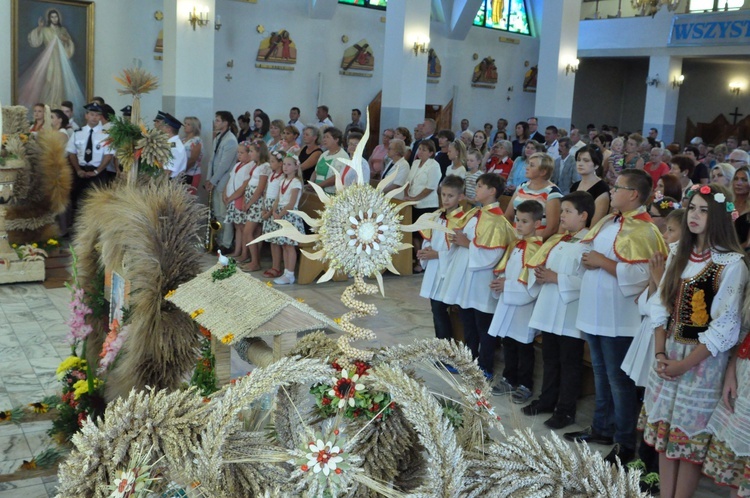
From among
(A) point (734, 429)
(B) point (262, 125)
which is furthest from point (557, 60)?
(A) point (734, 429)

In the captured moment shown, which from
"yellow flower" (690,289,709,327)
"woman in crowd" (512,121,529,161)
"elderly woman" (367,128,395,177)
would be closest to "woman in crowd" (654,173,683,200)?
"yellow flower" (690,289,709,327)

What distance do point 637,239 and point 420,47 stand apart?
10085 mm

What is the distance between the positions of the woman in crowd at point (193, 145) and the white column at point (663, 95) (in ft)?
43.7

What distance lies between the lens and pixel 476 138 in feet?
37.1

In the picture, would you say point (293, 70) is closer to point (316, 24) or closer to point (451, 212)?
point (316, 24)

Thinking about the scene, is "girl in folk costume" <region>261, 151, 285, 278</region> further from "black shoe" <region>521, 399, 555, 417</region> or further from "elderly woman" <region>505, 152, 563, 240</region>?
"black shoe" <region>521, 399, 555, 417</region>

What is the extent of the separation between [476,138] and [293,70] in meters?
6.46

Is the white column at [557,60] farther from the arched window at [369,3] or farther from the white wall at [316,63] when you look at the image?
the arched window at [369,3]

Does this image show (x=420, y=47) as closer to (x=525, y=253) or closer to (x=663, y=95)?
(x=663, y=95)

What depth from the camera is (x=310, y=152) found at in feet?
33.1

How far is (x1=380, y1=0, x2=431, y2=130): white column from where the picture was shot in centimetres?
1370

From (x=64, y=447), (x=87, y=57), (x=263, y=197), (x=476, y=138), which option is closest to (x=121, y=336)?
(x=64, y=447)

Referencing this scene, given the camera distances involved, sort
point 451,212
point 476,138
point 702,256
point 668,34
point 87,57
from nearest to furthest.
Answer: point 702,256 < point 451,212 < point 476,138 < point 87,57 < point 668,34

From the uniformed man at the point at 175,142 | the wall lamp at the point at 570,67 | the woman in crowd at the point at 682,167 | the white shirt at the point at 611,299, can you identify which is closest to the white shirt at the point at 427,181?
the woman in crowd at the point at 682,167
